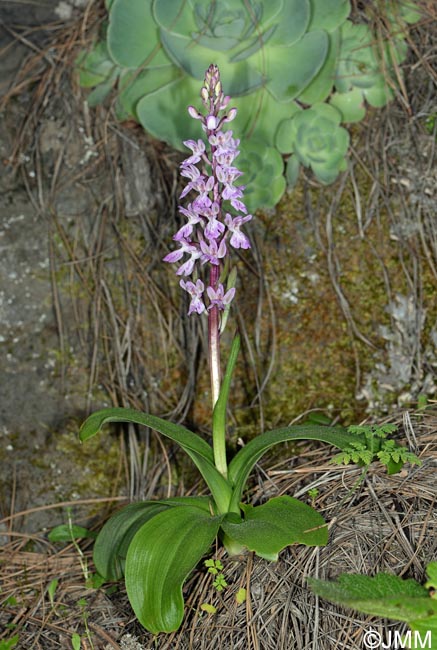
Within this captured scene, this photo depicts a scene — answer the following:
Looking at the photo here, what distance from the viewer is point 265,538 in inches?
63.5

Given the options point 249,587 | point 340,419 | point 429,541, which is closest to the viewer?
point 429,541

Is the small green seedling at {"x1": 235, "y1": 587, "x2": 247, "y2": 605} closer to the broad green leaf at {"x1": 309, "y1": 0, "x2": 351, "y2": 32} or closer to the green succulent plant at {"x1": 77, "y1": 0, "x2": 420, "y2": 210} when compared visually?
the green succulent plant at {"x1": 77, "y1": 0, "x2": 420, "y2": 210}

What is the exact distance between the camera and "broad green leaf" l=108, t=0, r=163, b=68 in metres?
2.47

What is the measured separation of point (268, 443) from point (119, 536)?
20.6 inches

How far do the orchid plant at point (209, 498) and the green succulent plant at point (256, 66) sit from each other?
30.1 inches

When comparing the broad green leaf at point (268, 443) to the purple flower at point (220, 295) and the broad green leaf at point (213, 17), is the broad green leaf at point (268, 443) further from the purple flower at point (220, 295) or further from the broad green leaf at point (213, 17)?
the broad green leaf at point (213, 17)

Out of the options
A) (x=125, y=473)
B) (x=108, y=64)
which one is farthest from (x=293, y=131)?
(x=125, y=473)

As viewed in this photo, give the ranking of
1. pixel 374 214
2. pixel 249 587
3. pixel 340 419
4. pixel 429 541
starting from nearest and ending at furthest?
pixel 429 541, pixel 249 587, pixel 340 419, pixel 374 214

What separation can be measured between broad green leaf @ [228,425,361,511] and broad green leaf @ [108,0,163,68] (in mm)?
1478

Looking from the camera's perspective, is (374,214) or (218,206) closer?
(218,206)

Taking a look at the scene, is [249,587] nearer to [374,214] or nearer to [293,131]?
[374,214]

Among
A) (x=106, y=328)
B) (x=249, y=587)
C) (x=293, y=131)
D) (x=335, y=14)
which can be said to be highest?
(x=335, y=14)

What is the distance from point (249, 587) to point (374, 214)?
1.44 meters

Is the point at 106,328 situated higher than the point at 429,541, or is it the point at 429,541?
the point at 106,328
